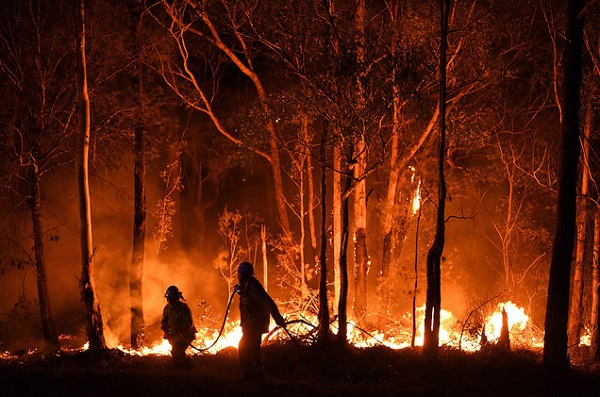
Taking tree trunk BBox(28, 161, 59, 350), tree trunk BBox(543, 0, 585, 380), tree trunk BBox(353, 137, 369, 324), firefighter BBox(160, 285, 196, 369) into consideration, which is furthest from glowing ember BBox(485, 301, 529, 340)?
tree trunk BBox(28, 161, 59, 350)

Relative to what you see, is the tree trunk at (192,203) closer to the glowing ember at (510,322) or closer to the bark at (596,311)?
the glowing ember at (510,322)

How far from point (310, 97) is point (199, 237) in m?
22.5

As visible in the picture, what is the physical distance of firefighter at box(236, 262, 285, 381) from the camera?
956 centimetres

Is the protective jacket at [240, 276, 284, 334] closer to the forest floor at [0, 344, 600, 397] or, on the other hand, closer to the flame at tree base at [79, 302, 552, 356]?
the forest floor at [0, 344, 600, 397]

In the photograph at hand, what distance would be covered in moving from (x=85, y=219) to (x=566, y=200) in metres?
10.9

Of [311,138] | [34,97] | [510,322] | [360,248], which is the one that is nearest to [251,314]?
[311,138]

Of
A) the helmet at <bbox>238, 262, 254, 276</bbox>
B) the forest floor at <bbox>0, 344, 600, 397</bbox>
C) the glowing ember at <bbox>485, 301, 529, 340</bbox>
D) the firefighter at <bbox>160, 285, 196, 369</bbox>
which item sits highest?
the glowing ember at <bbox>485, 301, 529, 340</bbox>

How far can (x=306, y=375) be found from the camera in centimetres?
1140

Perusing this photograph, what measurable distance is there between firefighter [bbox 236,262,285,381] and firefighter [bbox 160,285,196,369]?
2113 mm

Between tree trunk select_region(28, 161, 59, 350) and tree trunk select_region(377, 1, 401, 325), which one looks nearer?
tree trunk select_region(28, 161, 59, 350)

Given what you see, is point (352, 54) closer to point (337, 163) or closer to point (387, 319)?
point (337, 163)

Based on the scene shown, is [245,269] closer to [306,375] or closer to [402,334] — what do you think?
[306,375]

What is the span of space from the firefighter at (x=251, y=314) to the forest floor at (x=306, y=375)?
35 cm

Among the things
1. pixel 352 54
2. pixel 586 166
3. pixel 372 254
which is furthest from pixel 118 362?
pixel 372 254
